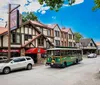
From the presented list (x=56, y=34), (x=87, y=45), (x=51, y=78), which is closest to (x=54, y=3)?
(x=51, y=78)

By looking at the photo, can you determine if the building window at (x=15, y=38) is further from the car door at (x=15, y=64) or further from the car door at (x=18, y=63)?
the car door at (x=15, y=64)

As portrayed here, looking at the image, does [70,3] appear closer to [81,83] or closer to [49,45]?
[81,83]

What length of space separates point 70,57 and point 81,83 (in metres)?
12.0

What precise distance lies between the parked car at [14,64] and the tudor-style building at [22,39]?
6.91 metres

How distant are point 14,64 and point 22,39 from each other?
10.9m

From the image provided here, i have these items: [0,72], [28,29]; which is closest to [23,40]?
[28,29]

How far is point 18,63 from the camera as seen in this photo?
62.1 feet

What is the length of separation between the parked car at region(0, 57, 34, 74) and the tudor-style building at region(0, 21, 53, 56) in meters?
6.91

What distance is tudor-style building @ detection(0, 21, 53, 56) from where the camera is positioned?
2550cm

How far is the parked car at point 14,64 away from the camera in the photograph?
17277 mm

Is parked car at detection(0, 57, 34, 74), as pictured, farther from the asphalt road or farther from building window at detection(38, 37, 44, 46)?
building window at detection(38, 37, 44, 46)

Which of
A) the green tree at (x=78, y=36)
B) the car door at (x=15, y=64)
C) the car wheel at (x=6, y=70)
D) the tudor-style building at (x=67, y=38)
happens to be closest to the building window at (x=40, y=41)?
the car door at (x=15, y=64)

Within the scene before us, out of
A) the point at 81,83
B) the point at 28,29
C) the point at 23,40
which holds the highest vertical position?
the point at 28,29

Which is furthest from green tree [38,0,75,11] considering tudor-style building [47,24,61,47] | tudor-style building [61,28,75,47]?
tudor-style building [61,28,75,47]
